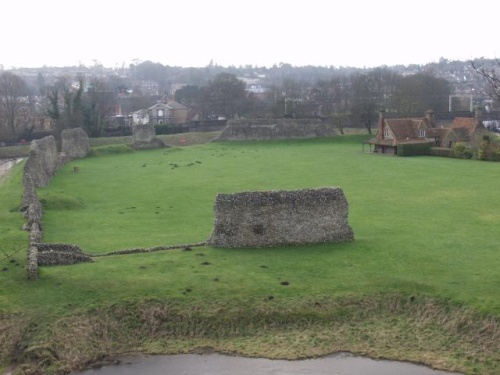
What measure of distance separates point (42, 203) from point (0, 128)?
5230 cm

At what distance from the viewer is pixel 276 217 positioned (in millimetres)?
24484

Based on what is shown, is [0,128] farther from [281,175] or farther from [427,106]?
[427,106]

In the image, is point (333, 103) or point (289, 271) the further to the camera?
point (333, 103)

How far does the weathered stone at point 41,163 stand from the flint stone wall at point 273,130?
1124 inches

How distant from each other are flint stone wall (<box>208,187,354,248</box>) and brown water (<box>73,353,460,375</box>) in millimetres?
7650

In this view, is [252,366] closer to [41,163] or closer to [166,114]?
[41,163]

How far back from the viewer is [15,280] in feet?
66.3

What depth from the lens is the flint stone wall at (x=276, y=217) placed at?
23969 mm

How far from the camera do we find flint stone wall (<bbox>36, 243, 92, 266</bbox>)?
72.5 feet

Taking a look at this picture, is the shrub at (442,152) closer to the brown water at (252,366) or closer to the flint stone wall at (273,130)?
the flint stone wall at (273,130)

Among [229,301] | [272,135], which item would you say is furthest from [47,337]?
[272,135]

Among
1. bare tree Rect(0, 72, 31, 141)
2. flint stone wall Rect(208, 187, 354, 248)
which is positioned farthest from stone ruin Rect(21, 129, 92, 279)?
bare tree Rect(0, 72, 31, 141)

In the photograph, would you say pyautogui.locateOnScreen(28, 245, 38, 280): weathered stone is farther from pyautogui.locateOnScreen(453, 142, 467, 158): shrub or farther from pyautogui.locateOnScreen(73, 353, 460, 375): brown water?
pyautogui.locateOnScreen(453, 142, 467, 158): shrub

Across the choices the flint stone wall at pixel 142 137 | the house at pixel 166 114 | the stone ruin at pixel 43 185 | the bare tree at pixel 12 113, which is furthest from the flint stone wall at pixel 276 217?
the house at pixel 166 114
